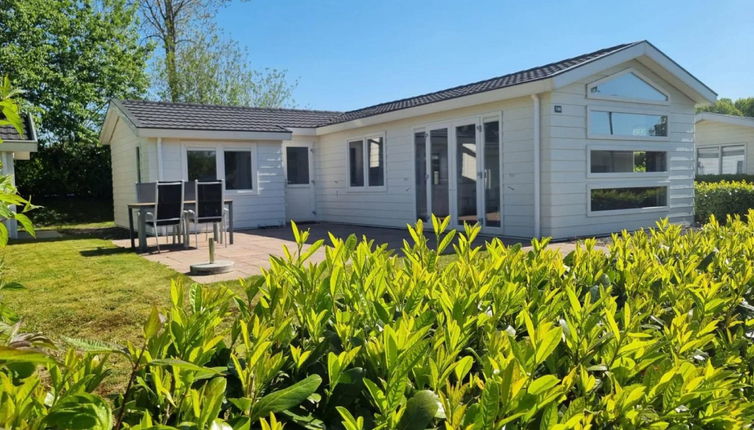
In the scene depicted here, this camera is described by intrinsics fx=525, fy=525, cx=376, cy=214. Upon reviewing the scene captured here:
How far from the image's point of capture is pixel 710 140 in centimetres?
2148

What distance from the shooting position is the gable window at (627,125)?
10281 mm

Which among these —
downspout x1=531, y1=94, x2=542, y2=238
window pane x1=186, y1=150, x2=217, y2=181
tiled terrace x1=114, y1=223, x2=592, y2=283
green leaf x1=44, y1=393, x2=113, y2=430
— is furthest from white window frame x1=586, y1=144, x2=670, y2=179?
green leaf x1=44, y1=393, x2=113, y2=430

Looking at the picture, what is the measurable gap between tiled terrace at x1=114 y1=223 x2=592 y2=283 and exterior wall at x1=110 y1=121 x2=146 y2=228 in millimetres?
2868

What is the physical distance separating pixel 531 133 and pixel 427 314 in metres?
9.18

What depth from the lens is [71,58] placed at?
22.4 metres

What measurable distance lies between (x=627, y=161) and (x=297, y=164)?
901 cm

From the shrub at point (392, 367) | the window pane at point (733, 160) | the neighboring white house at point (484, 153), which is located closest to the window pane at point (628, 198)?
the neighboring white house at point (484, 153)

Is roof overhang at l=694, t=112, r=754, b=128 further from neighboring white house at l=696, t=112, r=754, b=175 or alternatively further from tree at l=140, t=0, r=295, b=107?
tree at l=140, t=0, r=295, b=107

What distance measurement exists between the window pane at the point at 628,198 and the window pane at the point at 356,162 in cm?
605

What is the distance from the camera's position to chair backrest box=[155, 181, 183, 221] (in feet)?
29.8

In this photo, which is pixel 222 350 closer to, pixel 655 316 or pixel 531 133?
pixel 655 316

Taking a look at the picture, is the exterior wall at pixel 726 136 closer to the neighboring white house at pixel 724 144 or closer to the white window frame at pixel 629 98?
the neighboring white house at pixel 724 144

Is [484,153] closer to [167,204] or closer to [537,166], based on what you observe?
[537,166]

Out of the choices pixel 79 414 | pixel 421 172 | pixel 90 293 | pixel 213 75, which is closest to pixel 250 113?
pixel 421 172
